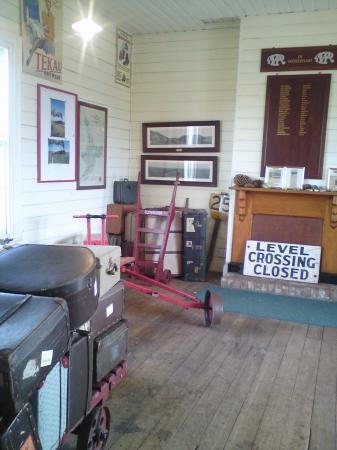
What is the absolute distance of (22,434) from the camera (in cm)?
121

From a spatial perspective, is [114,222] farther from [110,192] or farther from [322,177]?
[322,177]

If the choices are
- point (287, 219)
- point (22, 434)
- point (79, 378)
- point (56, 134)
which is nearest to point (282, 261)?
point (287, 219)

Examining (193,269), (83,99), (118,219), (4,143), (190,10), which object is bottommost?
(193,269)

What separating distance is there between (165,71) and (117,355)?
4548 mm

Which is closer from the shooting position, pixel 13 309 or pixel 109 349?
pixel 13 309

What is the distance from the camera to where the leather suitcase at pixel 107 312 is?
2.09 m

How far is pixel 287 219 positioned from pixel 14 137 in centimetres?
312

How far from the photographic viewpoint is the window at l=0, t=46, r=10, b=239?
3.73 meters

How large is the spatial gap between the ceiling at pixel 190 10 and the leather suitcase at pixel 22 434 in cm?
461

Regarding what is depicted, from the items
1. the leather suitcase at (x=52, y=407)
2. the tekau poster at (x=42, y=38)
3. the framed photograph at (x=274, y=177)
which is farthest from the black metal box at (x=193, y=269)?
the leather suitcase at (x=52, y=407)

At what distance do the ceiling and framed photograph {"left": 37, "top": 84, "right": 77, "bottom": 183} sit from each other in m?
1.26

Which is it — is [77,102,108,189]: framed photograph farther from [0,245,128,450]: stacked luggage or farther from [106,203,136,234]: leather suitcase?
[0,245,128,450]: stacked luggage

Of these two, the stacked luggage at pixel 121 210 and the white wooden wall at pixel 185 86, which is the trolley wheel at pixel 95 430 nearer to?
the stacked luggage at pixel 121 210

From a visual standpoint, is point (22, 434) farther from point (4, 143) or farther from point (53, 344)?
point (4, 143)
